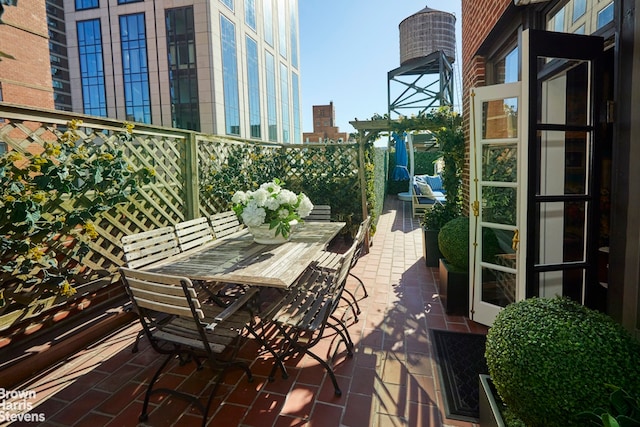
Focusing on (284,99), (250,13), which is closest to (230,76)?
(250,13)

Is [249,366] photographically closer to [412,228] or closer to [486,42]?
[486,42]

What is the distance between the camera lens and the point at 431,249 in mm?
4824

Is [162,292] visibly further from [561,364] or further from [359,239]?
[561,364]

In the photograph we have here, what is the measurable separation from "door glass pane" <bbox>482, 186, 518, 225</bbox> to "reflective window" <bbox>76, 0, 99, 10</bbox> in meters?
27.8

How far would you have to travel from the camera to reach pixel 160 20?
2156cm

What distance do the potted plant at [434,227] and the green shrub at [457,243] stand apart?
1.06 m

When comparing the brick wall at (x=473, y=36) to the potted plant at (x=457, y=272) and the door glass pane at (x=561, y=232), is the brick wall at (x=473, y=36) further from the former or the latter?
the door glass pane at (x=561, y=232)

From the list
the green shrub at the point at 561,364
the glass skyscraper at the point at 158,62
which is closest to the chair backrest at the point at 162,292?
A: the green shrub at the point at 561,364

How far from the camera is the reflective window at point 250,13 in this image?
26306 mm

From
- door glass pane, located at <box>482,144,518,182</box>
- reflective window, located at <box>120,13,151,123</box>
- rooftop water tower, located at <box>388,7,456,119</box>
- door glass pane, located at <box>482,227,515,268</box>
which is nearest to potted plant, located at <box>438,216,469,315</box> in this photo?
door glass pane, located at <box>482,227,515,268</box>

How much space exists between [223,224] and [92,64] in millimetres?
24905

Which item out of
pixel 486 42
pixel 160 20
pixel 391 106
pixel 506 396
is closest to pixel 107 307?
pixel 506 396

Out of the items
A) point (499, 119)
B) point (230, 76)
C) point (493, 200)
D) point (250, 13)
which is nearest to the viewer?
point (499, 119)

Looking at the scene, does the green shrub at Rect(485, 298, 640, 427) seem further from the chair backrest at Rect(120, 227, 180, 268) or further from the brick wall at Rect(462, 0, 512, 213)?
the brick wall at Rect(462, 0, 512, 213)
